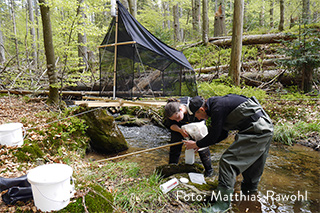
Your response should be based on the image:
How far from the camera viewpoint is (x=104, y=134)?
4590 millimetres

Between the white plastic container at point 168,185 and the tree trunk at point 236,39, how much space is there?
5570 millimetres

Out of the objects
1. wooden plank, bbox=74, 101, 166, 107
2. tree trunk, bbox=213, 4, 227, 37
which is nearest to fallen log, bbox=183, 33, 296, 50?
tree trunk, bbox=213, 4, 227, 37

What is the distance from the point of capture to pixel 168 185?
275 centimetres

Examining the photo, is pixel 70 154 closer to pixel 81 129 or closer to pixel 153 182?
pixel 81 129

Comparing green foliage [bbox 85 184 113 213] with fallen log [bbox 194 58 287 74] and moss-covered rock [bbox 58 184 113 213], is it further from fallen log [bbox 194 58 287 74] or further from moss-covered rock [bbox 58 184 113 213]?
fallen log [bbox 194 58 287 74]

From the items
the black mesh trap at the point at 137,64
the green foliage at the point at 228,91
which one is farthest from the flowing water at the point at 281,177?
the green foliage at the point at 228,91

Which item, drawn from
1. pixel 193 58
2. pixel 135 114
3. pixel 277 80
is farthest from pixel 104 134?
pixel 193 58

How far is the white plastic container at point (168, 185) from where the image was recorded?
2.71 metres

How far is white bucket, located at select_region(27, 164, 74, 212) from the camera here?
1738mm

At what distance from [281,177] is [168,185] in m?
2.11

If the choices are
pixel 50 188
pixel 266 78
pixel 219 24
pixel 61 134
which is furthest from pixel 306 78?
pixel 50 188

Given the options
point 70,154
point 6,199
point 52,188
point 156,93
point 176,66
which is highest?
point 176,66

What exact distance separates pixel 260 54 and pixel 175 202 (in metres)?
9.75

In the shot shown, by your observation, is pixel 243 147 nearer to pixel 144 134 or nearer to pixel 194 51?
pixel 144 134
